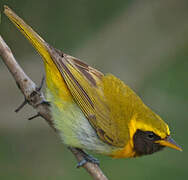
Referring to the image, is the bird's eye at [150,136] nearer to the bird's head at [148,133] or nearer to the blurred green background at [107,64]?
the bird's head at [148,133]

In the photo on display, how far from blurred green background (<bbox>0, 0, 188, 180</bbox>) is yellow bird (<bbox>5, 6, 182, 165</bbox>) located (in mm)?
3120

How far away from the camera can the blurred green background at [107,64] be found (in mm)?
8484

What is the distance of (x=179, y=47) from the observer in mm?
9867

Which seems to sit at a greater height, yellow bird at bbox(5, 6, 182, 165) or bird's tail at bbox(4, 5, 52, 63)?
bird's tail at bbox(4, 5, 52, 63)

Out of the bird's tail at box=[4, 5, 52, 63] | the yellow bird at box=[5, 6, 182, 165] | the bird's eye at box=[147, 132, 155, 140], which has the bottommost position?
the bird's eye at box=[147, 132, 155, 140]

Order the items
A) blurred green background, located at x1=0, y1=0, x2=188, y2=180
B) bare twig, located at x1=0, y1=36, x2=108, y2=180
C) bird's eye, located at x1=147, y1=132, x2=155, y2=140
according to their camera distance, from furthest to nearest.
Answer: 1. blurred green background, located at x1=0, y1=0, x2=188, y2=180
2. bird's eye, located at x1=147, y1=132, x2=155, y2=140
3. bare twig, located at x1=0, y1=36, x2=108, y2=180

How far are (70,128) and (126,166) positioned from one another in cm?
367

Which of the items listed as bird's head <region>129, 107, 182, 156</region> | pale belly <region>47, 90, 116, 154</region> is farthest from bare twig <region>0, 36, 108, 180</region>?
bird's head <region>129, 107, 182, 156</region>

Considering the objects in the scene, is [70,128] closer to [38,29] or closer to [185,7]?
[38,29]

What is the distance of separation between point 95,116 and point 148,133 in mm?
649

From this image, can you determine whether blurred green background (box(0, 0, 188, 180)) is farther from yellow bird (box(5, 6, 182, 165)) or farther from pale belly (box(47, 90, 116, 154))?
pale belly (box(47, 90, 116, 154))

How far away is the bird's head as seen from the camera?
16.1ft

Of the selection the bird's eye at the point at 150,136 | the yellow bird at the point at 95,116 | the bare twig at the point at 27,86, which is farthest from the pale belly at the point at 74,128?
the bird's eye at the point at 150,136

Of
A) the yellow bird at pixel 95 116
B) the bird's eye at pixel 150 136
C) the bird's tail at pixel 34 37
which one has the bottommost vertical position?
the bird's eye at pixel 150 136
